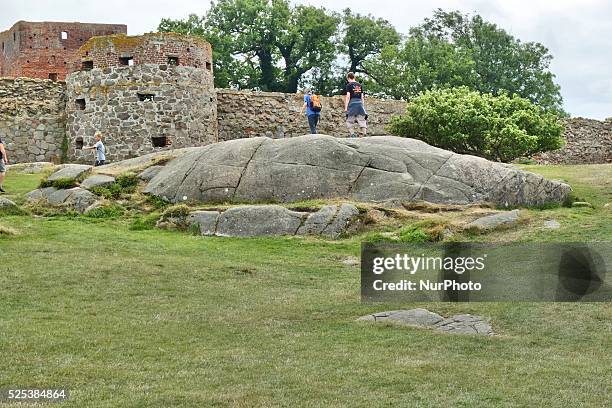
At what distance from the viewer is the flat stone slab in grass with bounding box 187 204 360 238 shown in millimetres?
19344

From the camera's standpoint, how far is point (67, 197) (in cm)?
2178

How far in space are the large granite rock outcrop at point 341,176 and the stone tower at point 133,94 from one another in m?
7.93

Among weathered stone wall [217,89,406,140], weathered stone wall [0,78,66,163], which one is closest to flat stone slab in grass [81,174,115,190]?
weathered stone wall [0,78,66,163]

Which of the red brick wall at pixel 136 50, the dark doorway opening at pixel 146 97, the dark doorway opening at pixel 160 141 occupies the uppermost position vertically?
the red brick wall at pixel 136 50

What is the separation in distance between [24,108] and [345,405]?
25.2m

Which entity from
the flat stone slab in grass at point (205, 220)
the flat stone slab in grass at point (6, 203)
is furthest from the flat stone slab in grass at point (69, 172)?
Answer: the flat stone slab in grass at point (205, 220)

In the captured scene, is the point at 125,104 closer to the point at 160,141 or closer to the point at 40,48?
the point at 160,141

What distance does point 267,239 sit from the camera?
1891 cm

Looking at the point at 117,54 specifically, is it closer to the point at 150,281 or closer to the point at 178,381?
the point at 150,281

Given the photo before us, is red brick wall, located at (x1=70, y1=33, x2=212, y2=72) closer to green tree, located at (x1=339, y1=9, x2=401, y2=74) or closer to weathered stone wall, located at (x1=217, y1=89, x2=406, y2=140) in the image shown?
weathered stone wall, located at (x1=217, y1=89, x2=406, y2=140)

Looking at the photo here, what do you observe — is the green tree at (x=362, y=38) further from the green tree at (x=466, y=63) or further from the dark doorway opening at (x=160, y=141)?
the dark doorway opening at (x=160, y=141)

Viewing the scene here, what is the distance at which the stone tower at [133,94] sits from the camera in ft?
98.0

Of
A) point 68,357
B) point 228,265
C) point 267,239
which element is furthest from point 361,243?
point 68,357

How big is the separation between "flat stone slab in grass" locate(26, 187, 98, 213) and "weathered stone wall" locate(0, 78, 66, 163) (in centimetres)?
920
